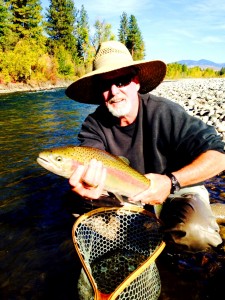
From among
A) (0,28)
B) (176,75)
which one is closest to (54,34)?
(0,28)

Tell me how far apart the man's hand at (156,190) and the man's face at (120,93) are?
33.2 inches

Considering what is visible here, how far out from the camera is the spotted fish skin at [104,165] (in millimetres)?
2342

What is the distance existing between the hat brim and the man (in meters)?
0.01

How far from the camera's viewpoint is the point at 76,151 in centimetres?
237

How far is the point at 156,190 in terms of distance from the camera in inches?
97.7

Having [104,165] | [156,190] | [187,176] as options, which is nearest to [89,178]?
[104,165]

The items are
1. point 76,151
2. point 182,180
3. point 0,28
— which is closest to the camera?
point 76,151

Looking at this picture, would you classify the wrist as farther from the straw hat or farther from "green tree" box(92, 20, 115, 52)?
"green tree" box(92, 20, 115, 52)

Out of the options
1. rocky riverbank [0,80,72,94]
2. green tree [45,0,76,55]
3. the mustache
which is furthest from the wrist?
green tree [45,0,76,55]

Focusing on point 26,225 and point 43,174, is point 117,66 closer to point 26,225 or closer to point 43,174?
point 26,225

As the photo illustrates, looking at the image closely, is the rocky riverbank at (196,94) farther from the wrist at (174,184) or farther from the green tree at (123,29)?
the green tree at (123,29)

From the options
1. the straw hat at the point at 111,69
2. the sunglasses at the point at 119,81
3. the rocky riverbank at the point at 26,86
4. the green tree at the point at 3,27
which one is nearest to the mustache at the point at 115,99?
the sunglasses at the point at 119,81

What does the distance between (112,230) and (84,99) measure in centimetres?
162

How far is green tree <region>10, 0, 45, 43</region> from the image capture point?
48156 mm
